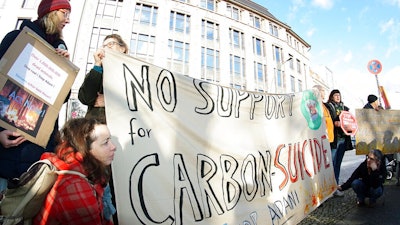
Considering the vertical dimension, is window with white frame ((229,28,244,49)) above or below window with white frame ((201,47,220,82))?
above

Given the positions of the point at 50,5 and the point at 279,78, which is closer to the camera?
the point at 50,5

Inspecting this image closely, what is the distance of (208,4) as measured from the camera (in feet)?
83.7

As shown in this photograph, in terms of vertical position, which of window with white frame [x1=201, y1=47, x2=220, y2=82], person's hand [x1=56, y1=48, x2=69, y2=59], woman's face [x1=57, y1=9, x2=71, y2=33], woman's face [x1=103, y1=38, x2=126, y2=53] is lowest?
person's hand [x1=56, y1=48, x2=69, y2=59]

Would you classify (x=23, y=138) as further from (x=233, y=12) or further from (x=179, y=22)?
(x=233, y=12)

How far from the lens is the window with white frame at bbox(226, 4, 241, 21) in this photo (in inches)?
1062

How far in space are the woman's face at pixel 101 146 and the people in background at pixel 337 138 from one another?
380 centimetres

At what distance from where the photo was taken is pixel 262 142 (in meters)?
2.53

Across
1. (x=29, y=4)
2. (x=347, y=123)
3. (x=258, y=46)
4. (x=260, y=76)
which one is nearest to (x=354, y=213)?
(x=347, y=123)

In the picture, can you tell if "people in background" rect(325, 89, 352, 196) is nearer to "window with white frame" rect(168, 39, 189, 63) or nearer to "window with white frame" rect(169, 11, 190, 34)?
"window with white frame" rect(168, 39, 189, 63)

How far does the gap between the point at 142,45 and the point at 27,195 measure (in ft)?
68.2

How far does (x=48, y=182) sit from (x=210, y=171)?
1230 millimetres

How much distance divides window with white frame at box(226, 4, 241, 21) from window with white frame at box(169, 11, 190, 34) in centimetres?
598

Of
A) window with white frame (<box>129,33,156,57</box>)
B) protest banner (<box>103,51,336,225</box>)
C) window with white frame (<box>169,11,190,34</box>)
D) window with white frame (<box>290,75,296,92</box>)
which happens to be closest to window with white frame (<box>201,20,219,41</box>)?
window with white frame (<box>169,11,190,34</box>)

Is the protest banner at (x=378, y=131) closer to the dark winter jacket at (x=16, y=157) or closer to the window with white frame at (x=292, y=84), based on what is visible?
the dark winter jacket at (x=16, y=157)
